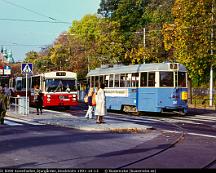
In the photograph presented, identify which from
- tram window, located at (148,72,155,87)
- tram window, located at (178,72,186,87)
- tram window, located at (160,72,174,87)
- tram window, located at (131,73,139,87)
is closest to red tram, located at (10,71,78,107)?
tram window, located at (131,73,139,87)

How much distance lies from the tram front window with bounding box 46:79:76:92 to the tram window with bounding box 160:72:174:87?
348 inches

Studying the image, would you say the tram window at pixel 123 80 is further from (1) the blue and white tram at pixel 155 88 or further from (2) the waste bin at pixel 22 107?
(2) the waste bin at pixel 22 107

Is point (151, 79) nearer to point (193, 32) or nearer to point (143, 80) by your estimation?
point (143, 80)

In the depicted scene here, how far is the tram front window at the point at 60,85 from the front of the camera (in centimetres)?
3222

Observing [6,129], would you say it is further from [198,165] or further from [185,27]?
[185,27]

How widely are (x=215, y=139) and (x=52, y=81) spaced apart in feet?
61.9

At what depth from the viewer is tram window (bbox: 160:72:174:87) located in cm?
2615

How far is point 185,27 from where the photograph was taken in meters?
38.6

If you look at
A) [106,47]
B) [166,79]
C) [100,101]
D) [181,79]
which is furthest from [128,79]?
[106,47]

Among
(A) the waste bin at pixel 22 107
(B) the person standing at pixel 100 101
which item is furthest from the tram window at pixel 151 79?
(B) the person standing at pixel 100 101

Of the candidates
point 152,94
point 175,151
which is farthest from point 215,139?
point 152,94

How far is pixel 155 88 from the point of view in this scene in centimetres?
2609

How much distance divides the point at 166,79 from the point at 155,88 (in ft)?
2.74

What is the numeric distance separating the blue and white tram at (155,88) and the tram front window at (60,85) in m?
4.98
